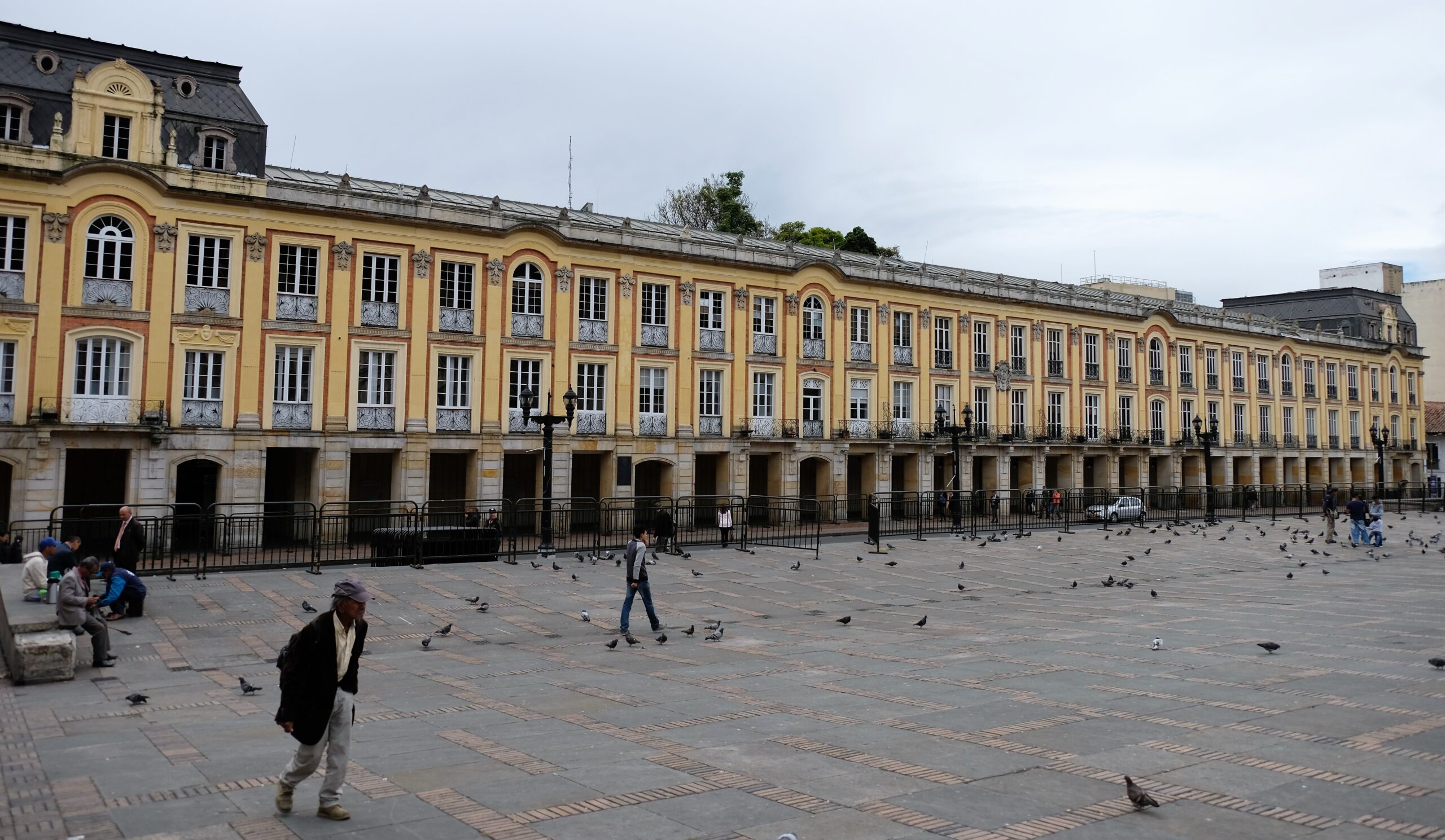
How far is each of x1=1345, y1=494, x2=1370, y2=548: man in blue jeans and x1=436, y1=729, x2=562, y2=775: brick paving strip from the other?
97.4ft

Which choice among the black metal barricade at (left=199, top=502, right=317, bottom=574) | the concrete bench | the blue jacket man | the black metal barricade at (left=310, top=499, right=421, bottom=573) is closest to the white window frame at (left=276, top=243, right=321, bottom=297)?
the black metal barricade at (left=199, top=502, right=317, bottom=574)

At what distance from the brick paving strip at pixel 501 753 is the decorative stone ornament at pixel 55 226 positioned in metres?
26.3

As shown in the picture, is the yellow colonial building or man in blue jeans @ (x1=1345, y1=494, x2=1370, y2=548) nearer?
the yellow colonial building

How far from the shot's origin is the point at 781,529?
30875mm

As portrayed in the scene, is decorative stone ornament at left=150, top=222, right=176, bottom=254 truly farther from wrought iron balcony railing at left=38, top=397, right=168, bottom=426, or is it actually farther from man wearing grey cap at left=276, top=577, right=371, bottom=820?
man wearing grey cap at left=276, top=577, right=371, bottom=820

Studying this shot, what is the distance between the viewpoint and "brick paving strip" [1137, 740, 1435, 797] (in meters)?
7.31

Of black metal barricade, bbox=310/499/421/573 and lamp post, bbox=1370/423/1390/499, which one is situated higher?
lamp post, bbox=1370/423/1390/499

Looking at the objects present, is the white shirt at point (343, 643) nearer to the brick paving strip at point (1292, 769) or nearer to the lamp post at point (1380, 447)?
the brick paving strip at point (1292, 769)

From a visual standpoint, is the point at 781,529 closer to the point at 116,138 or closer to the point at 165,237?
the point at 165,237

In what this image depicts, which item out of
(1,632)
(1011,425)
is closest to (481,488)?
(1,632)

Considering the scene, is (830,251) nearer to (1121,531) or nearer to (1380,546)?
(1121,531)

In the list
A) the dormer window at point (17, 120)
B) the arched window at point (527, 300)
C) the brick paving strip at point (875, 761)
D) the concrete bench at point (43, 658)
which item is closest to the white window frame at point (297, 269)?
the arched window at point (527, 300)

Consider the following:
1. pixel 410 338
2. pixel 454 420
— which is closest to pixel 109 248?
pixel 410 338

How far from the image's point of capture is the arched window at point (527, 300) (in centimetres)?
3538
